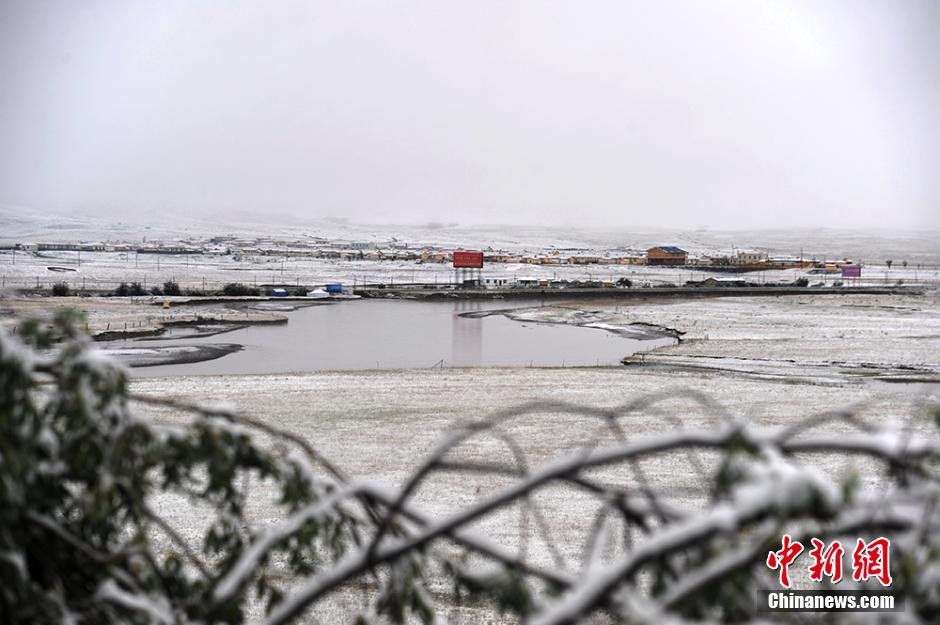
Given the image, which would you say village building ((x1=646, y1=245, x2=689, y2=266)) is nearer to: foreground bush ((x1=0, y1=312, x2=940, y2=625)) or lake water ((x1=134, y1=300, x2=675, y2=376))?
lake water ((x1=134, y1=300, x2=675, y2=376))

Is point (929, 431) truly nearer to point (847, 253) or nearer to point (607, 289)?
point (607, 289)

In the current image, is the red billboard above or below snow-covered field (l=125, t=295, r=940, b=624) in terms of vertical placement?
above

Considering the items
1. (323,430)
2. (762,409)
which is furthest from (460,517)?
(762,409)

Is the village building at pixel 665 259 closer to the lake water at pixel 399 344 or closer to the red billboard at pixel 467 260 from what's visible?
the red billboard at pixel 467 260

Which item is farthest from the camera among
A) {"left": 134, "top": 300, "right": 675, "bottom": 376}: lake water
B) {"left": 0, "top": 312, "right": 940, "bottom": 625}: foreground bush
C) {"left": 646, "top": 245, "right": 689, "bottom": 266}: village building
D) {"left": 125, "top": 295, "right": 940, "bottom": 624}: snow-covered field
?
{"left": 646, "top": 245, "right": 689, "bottom": 266}: village building

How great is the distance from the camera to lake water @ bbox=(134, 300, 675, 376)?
25.7 metres

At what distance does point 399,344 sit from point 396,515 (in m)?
28.1

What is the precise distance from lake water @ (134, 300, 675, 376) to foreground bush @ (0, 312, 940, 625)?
845 inches

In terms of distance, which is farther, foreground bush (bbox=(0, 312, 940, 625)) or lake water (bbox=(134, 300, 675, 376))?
lake water (bbox=(134, 300, 675, 376))

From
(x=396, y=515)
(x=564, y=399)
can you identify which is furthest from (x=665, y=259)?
(x=396, y=515)

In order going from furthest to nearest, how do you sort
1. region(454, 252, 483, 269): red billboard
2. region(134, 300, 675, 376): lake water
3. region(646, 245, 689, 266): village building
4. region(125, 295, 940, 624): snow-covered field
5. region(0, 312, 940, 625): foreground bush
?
region(646, 245, 689, 266): village building, region(454, 252, 483, 269): red billboard, region(134, 300, 675, 376): lake water, region(125, 295, 940, 624): snow-covered field, region(0, 312, 940, 625): foreground bush

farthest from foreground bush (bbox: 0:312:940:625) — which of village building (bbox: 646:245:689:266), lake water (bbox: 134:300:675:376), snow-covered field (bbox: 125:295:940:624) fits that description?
village building (bbox: 646:245:689:266)

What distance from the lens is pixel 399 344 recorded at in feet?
100

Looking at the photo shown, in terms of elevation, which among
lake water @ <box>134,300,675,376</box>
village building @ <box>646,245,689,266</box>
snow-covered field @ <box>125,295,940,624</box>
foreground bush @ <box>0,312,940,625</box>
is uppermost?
foreground bush @ <box>0,312,940,625</box>
